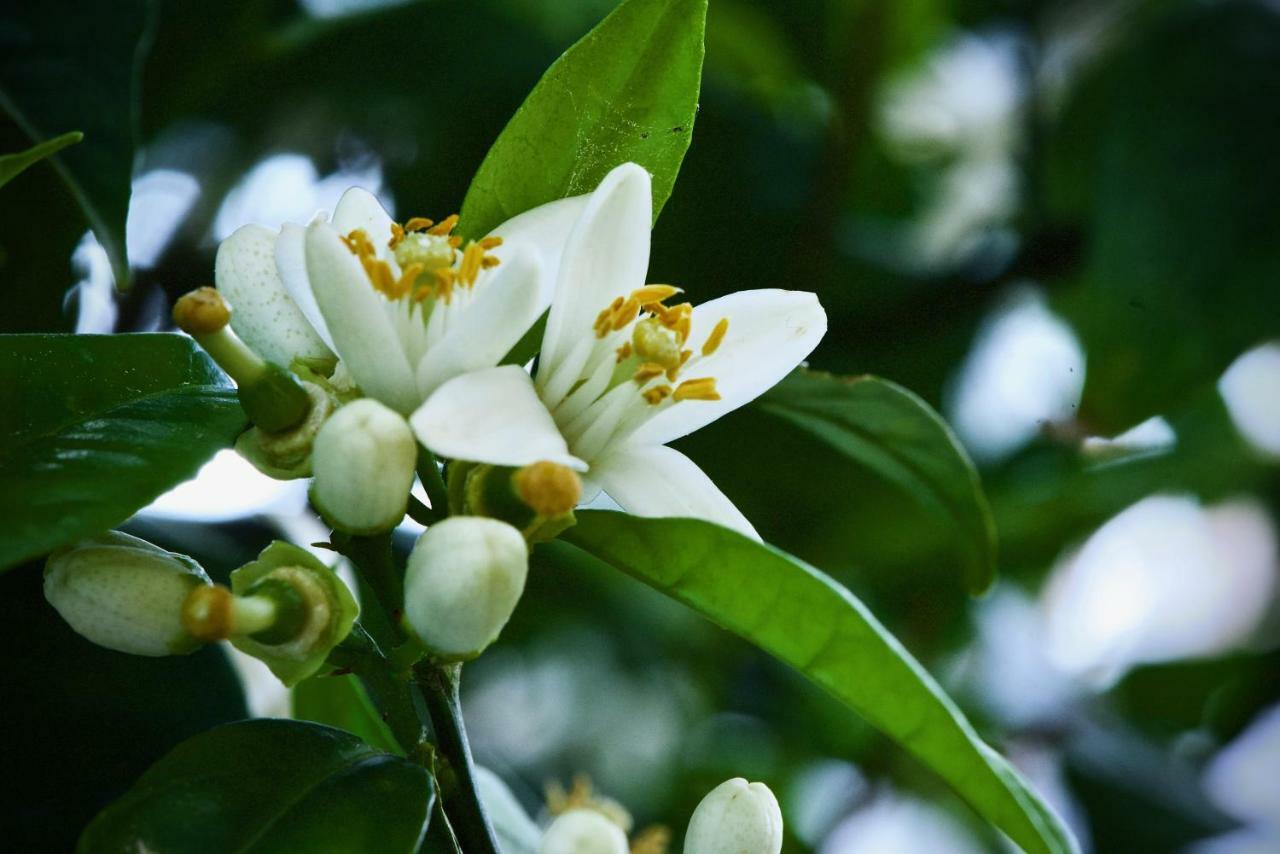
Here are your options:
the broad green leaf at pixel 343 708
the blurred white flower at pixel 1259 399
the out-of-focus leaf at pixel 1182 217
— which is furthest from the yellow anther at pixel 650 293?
the blurred white flower at pixel 1259 399

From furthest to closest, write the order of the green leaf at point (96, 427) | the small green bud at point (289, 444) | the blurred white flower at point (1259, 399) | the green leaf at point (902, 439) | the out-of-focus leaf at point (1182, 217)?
the blurred white flower at point (1259, 399) → the out-of-focus leaf at point (1182, 217) → the green leaf at point (902, 439) → the small green bud at point (289, 444) → the green leaf at point (96, 427)

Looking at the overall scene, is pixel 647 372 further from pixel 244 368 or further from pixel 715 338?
pixel 244 368

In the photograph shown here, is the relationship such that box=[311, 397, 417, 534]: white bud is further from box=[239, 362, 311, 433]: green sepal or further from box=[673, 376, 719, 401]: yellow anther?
box=[673, 376, 719, 401]: yellow anther

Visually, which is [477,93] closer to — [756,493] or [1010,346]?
[756,493]

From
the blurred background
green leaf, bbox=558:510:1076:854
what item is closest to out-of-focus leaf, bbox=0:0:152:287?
the blurred background

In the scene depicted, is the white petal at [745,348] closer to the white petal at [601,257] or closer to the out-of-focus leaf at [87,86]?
the white petal at [601,257]
